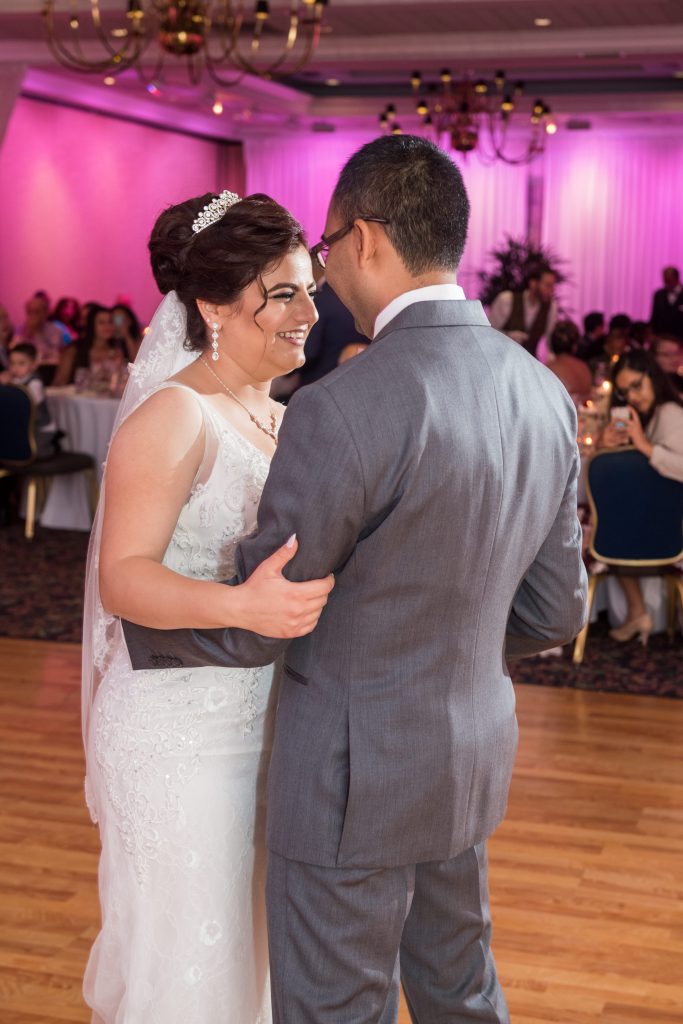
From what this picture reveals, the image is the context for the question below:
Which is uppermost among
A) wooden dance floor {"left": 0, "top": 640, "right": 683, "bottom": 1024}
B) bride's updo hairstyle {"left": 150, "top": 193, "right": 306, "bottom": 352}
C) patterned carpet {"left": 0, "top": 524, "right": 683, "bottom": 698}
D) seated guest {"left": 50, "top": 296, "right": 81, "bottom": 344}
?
bride's updo hairstyle {"left": 150, "top": 193, "right": 306, "bottom": 352}

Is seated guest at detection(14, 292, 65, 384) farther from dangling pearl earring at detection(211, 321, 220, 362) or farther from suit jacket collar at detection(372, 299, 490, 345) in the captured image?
suit jacket collar at detection(372, 299, 490, 345)

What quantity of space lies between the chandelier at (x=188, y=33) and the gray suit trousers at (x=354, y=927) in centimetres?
464

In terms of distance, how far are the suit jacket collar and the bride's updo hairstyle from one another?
49 cm

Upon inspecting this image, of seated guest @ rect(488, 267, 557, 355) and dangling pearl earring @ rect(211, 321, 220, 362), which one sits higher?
dangling pearl earring @ rect(211, 321, 220, 362)

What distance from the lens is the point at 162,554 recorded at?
185 cm

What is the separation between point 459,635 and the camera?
1.64 meters

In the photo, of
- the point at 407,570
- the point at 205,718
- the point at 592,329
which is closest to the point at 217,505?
the point at 205,718

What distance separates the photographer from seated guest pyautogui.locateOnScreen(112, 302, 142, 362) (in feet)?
30.2

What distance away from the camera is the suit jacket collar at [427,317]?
1558 millimetres

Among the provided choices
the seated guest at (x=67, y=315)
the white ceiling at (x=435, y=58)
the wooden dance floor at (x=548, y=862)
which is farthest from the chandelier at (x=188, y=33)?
the wooden dance floor at (x=548, y=862)

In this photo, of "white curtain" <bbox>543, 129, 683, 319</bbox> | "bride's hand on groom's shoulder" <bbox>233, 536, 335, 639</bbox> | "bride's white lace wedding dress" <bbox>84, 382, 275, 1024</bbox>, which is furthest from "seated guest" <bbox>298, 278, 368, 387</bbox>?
"white curtain" <bbox>543, 129, 683, 319</bbox>

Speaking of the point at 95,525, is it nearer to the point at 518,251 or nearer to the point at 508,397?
the point at 508,397

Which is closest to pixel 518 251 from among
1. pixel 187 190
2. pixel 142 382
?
pixel 187 190

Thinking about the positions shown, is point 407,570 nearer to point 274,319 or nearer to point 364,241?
point 364,241
